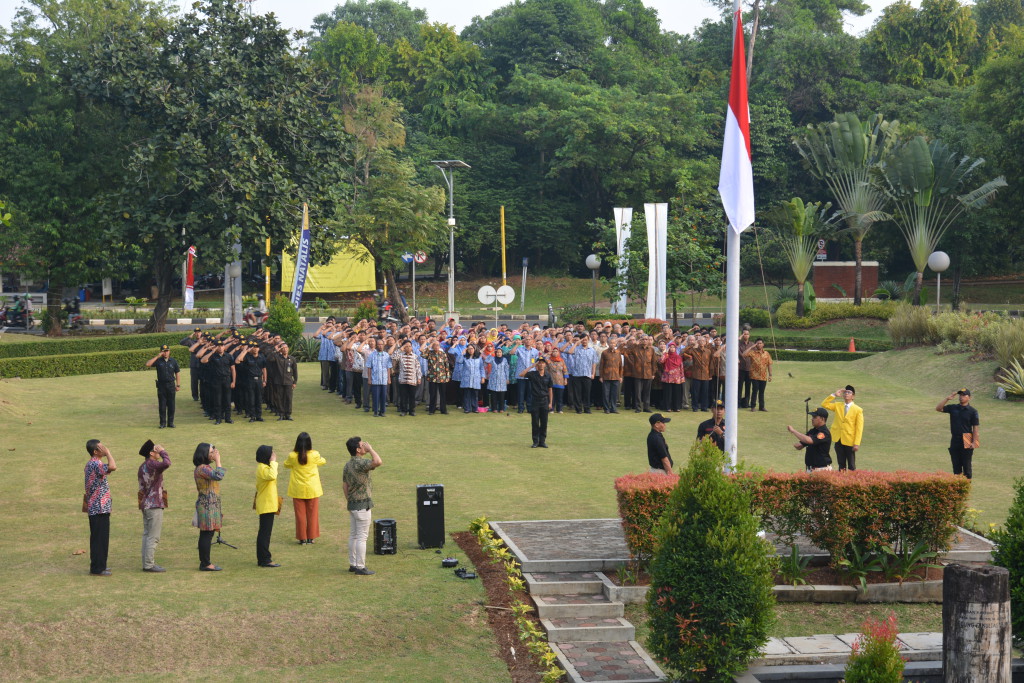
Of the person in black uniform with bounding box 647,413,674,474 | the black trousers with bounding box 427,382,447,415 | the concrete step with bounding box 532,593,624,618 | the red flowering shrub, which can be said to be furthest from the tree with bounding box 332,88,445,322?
the concrete step with bounding box 532,593,624,618

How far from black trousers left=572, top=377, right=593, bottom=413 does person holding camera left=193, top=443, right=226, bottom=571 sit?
12.8 m

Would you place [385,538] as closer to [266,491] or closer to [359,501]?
[359,501]

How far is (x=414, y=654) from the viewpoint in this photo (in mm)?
9789

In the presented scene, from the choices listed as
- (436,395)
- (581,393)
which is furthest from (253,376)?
(581,393)

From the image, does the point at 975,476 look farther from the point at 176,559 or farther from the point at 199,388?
the point at 199,388

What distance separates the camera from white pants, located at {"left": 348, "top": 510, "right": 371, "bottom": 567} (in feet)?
38.5

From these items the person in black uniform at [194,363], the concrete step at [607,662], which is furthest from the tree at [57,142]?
the concrete step at [607,662]

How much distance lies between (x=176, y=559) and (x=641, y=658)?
18.8 feet

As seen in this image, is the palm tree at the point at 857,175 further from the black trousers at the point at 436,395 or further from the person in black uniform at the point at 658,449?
the person in black uniform at the point at 658,449

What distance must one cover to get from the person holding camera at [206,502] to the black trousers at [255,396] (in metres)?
9.96

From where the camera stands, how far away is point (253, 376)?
2175 cm

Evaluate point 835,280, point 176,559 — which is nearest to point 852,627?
point 176,559

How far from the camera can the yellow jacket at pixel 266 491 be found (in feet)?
39.8

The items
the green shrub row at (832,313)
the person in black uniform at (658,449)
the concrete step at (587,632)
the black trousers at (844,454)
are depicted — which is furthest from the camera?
the green shrub row at (832,313)
